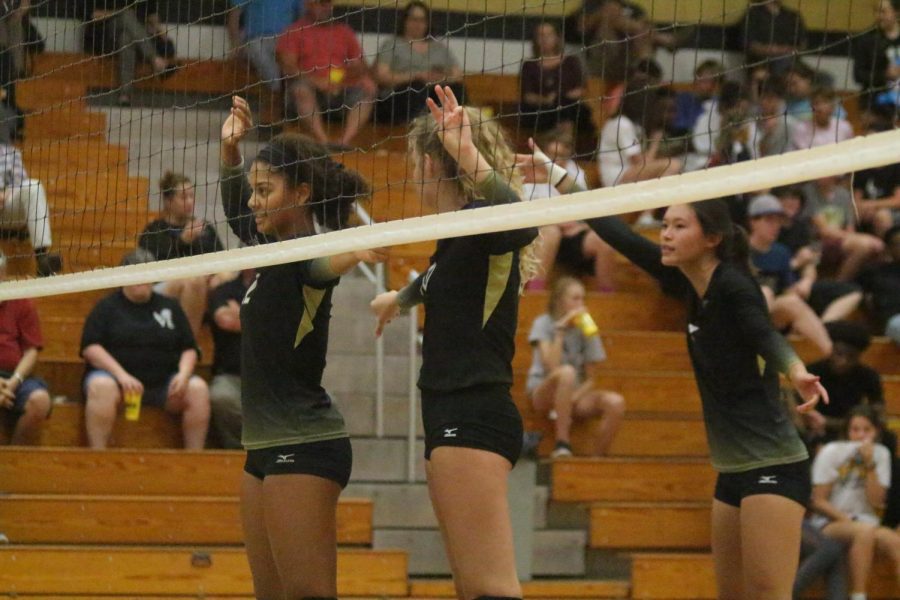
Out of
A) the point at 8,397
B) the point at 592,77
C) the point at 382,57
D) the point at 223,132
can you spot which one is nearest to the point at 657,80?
the point at 592,77

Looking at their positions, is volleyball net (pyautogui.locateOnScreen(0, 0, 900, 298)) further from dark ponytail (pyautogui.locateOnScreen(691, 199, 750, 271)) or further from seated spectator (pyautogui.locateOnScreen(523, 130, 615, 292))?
dark ponytail (pyautogui.locateOnScreen(691, 199, 750, 271))

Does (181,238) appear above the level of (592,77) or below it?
below

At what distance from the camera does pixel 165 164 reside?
1045 centimetres

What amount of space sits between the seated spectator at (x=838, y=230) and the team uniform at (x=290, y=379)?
23.3 ft

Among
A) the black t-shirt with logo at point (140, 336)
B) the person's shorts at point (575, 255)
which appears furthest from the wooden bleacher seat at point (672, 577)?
the black t-shirt with logo at point (140, 336)

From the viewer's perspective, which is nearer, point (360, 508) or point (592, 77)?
point (360, 508)

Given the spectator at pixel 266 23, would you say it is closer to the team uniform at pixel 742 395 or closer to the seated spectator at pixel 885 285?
the seated spectator at pixel 885 285

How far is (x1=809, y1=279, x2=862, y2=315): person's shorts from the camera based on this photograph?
10891 mm


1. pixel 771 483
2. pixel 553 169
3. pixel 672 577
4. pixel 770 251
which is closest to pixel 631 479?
pixel 672 577

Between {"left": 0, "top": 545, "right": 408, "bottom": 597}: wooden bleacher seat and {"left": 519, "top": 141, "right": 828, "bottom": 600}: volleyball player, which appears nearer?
{"left": 519, "top": 141, "right": 828, "bottom": 600}: volleyball player

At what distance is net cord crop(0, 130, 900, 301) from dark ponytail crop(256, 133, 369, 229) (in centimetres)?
26

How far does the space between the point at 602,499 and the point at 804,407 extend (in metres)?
4.31

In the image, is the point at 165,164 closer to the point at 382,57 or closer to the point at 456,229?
the point at 382,57

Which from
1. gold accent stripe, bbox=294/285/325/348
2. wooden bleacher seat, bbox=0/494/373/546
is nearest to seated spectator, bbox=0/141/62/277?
wooden bleacher seat, bbox=0/494/373/546
